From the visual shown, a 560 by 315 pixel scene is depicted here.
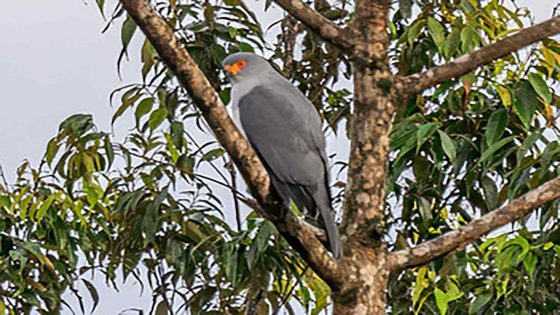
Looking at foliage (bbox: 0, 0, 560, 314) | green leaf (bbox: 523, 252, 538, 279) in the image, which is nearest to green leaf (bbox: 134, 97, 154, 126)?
foliage (bbox: 0, 0, 560, 314)

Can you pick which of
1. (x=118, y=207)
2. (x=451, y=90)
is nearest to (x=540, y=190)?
(x=451, y=90)

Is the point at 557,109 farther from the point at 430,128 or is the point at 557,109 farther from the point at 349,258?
the point at 349,258

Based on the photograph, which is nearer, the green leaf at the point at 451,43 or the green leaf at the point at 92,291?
the green leaf at the point at 451,43

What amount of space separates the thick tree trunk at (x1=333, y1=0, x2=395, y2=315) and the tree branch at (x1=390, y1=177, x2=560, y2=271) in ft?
0.19

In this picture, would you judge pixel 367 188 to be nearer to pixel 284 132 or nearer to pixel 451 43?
pixel 284 132

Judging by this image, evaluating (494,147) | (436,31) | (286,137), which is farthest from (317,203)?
(436,31)

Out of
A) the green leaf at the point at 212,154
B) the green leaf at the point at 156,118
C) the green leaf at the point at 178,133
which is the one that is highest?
the green leaf at the point at 156,118

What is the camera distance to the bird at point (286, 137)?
2510mm

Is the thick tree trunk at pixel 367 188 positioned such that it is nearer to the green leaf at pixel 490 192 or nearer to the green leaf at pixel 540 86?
the green leaf at pixel 540 86

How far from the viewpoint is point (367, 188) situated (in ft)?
8.07

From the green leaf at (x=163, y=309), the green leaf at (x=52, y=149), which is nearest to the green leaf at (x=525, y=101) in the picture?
the green leaf at (x=163, y=309)

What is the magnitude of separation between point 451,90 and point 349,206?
0.70m

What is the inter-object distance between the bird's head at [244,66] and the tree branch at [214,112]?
29.9 inches

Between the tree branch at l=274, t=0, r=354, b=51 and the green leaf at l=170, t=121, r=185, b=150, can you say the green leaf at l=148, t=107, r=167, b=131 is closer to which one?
the green leaf at l=170, t=121, r=185, b=150
